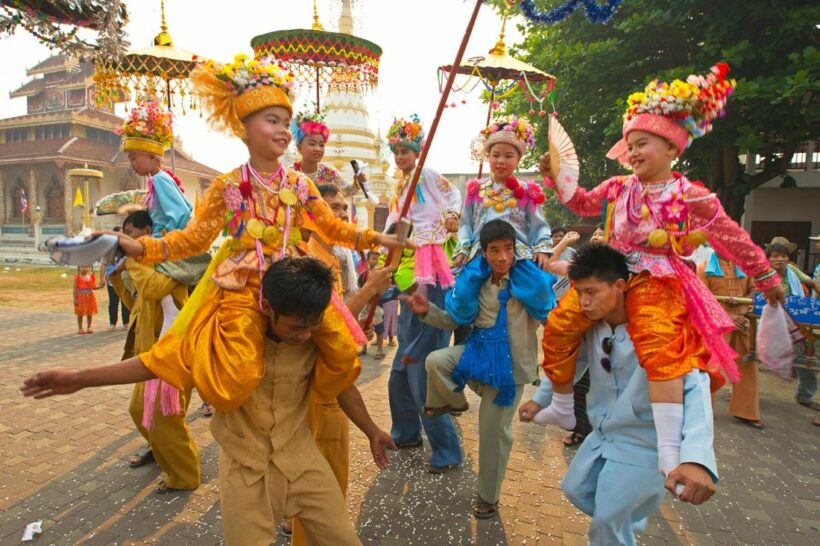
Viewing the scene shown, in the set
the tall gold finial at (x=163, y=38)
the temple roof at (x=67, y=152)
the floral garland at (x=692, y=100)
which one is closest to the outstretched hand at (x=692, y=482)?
the floral garland at (x=692, y=100)

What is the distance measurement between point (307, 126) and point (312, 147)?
8.0 inches

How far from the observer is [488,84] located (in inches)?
247

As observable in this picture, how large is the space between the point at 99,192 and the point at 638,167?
114ft

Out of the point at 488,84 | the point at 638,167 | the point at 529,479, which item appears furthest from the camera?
the point at 488,84

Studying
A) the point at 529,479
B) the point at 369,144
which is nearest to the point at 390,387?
the point at 529,479

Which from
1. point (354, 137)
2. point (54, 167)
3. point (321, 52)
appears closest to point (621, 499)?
point (321, 52)

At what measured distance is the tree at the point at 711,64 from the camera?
7.72 m

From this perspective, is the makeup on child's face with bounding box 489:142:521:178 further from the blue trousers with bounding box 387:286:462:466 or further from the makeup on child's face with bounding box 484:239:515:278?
the blue trousers with bounding box 387:286:462:466

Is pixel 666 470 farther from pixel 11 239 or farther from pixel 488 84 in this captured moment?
pixel 11 239

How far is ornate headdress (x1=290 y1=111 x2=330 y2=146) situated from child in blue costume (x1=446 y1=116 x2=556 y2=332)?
5.46 feet

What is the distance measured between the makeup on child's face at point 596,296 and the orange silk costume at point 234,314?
3.81 feet

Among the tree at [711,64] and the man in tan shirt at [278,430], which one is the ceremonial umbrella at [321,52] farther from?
the man in tan shirt at [278,430]

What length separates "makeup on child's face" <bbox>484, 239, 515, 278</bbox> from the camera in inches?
125

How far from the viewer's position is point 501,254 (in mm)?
3180
